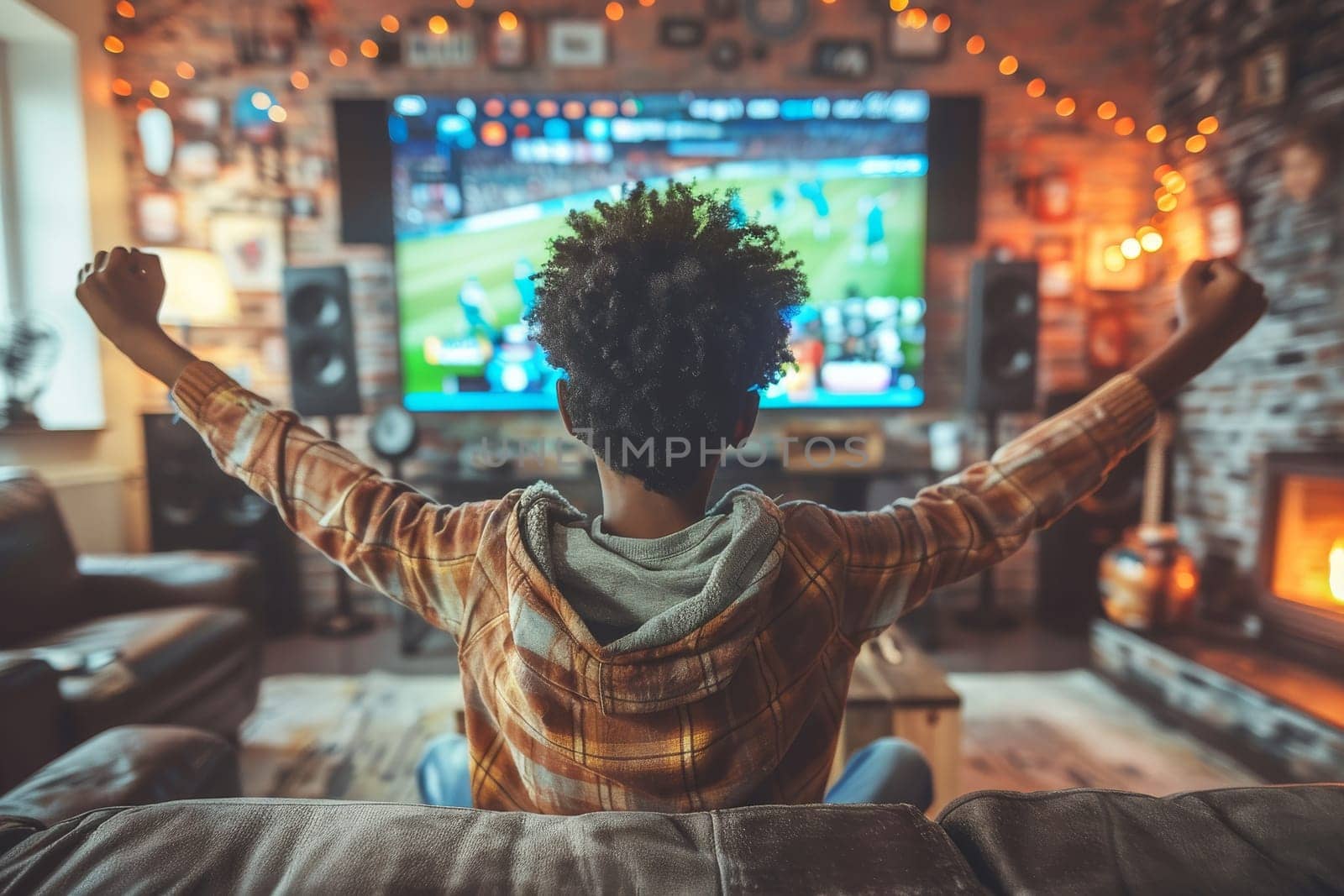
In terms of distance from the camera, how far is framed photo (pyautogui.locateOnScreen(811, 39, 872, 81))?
2.93 metres

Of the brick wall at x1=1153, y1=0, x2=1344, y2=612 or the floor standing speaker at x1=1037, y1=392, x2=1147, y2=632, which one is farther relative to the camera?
the floor standing speaker at x1=1037, y1=392, x2=1147, y2=632

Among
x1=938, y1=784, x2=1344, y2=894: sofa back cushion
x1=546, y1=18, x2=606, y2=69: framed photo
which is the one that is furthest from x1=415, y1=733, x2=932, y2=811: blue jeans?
x1=546, y1=18, x2=606, y2=69: framed photo

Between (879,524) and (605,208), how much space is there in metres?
0.44

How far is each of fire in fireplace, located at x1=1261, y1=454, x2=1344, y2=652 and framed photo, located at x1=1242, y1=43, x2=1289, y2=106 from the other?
1.25 metres

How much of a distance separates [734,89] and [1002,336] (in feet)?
5.10

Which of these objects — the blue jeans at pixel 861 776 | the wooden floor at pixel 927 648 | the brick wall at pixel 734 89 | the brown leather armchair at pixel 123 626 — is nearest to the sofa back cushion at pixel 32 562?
the brown leather armchair at pixel 123 626

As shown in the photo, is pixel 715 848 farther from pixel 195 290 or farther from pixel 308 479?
pixel 195 290

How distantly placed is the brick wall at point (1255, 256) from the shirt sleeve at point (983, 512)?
203cm

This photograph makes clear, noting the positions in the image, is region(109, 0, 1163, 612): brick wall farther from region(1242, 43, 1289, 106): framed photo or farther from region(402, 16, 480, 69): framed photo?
region(1242, 43, 1289, 106): framed photo

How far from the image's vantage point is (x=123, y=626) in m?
1.67

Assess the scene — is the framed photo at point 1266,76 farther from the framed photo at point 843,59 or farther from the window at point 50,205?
the window at point 50,205

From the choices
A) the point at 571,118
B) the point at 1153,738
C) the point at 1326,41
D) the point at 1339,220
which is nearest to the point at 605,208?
the point at 1153,738

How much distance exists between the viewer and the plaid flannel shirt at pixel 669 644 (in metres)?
0.56

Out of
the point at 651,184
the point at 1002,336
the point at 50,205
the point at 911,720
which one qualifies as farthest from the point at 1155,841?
the point at 50,205
